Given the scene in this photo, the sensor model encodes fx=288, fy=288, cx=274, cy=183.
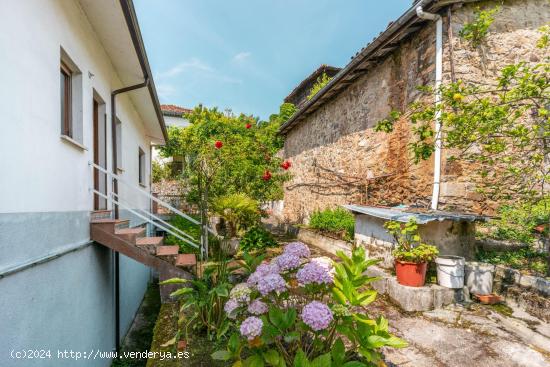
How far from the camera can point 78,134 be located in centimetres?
378

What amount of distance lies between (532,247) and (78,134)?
270 inches

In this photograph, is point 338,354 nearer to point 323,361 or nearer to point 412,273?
point 323,361

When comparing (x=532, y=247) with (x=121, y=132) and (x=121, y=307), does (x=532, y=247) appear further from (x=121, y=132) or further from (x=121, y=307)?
(x=121, y=132)

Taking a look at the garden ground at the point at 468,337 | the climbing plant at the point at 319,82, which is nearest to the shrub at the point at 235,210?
the garden ground at the point at 468,337

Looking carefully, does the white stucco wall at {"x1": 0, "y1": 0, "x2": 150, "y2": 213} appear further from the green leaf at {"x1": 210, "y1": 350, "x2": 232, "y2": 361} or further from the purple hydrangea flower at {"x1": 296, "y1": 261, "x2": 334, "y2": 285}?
the purple hydrangea flower at {"x1": 296, "y1": 261, "x2": 334, "y2": 285}

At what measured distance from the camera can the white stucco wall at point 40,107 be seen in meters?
2.20

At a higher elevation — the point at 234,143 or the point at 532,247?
the point at 234,143

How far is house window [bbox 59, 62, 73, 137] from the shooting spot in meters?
3.60

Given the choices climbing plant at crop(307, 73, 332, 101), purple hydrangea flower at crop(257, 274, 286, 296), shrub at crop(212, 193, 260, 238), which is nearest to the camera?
purple hydrangea flower at crop(257, 274, 286, 296)

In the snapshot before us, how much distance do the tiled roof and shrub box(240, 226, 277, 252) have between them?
17.9 metres

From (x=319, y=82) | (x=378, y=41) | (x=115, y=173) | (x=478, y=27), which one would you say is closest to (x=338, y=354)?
(x=115, y=173)

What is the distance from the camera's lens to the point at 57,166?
3045 mm

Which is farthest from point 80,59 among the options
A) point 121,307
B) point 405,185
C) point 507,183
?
point 507,183

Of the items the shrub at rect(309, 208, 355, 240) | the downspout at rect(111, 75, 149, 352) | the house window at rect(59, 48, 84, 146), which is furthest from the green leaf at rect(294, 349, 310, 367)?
the shrub at rect(309, 208, 355, 240)
